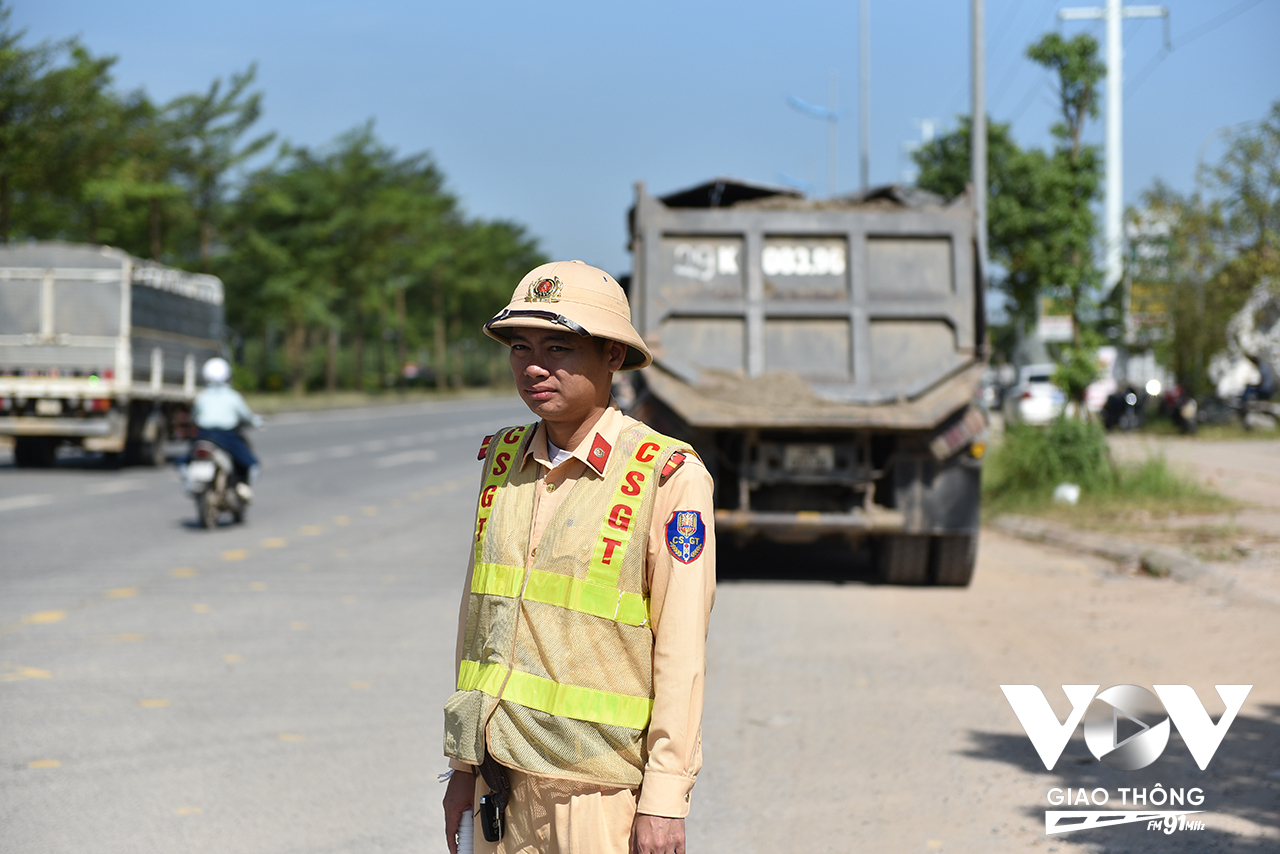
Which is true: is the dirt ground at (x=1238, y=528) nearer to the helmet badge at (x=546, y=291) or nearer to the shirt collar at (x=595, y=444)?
the shirt collar at (x=595, y=444)

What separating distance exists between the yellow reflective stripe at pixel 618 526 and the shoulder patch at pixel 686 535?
72 mm

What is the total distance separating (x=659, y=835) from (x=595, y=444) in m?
0.70

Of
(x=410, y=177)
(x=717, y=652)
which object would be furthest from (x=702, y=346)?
(x=410, y=177)

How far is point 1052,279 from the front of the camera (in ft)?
51.2

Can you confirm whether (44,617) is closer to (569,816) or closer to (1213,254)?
(569,816)

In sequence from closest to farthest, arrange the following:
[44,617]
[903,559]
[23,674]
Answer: [23,674] → [44,617] → [903,559]

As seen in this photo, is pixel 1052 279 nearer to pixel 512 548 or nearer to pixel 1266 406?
pixel 512 548

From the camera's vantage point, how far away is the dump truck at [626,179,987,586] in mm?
9414

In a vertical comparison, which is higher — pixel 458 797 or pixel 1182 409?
pixel 1182 409

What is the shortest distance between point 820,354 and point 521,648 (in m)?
7.67

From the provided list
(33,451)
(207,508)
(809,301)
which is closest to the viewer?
(809,301)

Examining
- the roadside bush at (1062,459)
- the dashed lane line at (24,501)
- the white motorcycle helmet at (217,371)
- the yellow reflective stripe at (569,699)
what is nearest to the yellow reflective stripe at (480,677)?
the yellow reflective stripe at (569,699)

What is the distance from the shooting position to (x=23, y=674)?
6.76 meters

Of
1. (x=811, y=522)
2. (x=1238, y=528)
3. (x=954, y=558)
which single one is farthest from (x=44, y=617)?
(x=1238, y=528)
